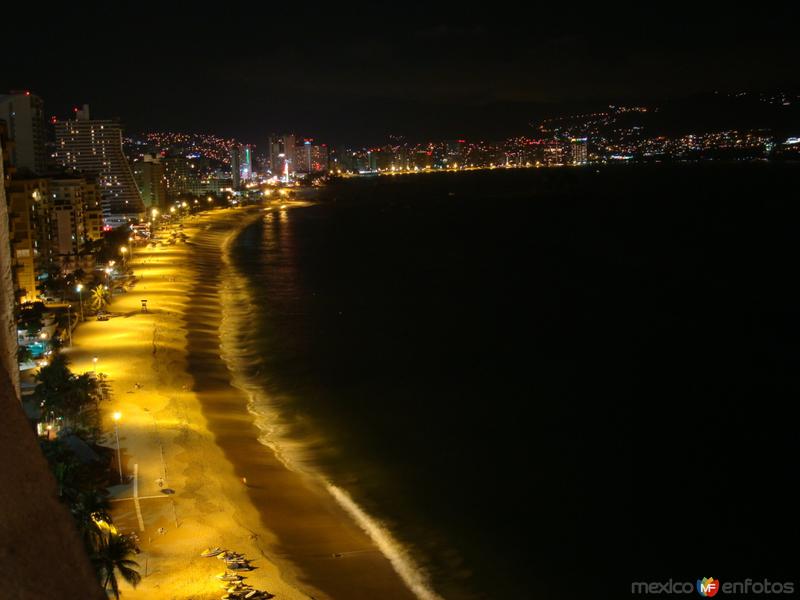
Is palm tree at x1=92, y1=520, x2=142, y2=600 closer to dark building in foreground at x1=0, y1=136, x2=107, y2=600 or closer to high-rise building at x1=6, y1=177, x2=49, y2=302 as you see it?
dark building in foreground at x1=0, y1=136, x2=107, y2=600

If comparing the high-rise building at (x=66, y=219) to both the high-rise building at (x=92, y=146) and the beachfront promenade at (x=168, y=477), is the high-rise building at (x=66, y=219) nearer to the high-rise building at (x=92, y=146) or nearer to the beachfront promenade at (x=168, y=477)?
the beachfront promenade at (x=168, y=477)

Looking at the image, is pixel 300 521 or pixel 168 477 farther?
pixel 168 477

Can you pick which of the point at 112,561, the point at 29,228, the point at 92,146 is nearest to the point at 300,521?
the point at 112,561

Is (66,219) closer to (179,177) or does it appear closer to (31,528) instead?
(31,528)

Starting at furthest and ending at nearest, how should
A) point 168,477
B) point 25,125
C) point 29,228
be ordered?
1. point 25,125
2. point 29,228
3. point 168,477

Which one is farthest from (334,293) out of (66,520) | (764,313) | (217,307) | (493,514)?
(66,520)

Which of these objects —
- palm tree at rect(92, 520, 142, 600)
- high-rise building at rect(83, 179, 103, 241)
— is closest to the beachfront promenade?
palm tree at rect(92, 520, 142, 600)
